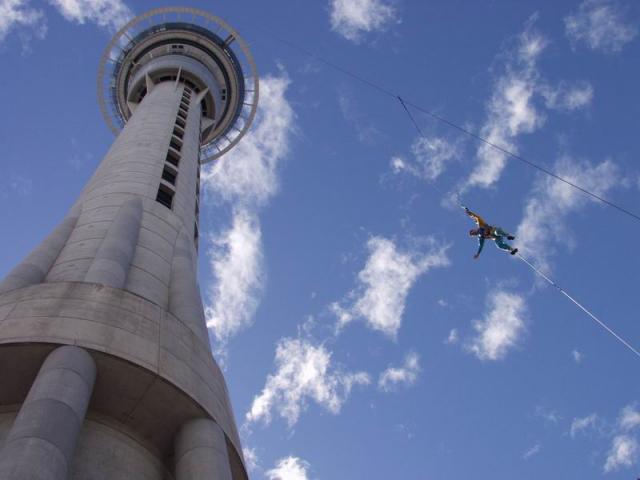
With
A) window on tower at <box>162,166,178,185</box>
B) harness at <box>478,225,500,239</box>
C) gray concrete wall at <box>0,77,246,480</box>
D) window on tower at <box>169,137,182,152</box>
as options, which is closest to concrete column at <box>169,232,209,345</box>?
gray concrete wall at <box>0,77,246,480</box>

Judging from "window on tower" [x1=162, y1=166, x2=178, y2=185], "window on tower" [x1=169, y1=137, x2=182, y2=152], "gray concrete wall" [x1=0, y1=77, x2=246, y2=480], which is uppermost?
"window on tower" [x1=169, y1=137, x2=182, y2=152]

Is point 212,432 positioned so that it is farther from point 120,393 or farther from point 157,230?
point 157,230

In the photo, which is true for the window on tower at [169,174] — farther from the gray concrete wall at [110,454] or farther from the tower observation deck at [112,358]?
the gray concrete wall at [110,454]

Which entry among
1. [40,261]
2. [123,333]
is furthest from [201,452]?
[40,261]

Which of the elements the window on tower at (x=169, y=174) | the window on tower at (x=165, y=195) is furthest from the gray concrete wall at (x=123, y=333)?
the window on tower at (x=169, y=174)

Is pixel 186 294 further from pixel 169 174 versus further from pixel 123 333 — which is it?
pixel 169 174

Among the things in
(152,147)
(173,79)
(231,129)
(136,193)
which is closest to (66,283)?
(136,193)

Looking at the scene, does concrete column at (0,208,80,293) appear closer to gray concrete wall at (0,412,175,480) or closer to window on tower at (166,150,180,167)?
gray concrete wall at (0,412,175,480)
